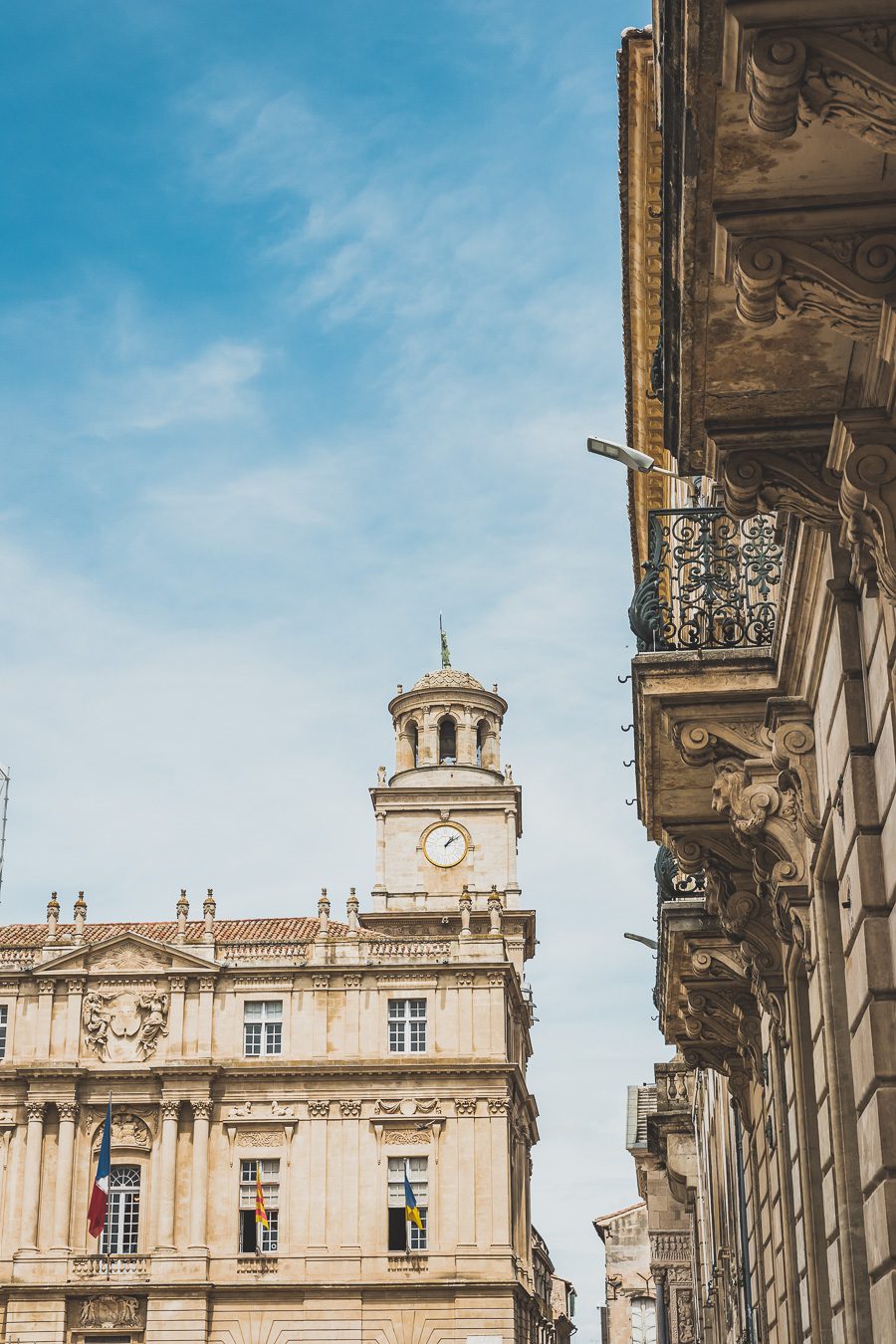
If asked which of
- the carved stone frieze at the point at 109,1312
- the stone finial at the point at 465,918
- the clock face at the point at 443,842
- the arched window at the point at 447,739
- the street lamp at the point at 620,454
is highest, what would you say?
the arched window at the point at 447,739

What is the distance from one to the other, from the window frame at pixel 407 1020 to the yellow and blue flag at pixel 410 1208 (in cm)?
399

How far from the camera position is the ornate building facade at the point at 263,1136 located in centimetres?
5281

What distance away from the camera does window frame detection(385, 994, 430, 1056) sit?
184ft

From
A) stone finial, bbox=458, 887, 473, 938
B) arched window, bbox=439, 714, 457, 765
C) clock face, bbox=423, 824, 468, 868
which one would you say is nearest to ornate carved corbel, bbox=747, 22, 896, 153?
stone finial, bbox=458, 887, 473, 938

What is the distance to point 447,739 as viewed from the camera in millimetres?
74438

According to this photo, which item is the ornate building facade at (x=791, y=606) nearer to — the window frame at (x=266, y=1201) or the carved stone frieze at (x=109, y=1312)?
the window frame at (x=266, y=1201)

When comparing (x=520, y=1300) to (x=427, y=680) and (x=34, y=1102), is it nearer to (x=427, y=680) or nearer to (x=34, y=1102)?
(x=34, y=1102)

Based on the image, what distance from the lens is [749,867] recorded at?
43.8 feet

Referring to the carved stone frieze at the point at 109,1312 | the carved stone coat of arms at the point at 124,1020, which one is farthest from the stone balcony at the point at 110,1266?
the carved stone coat of arms at the point at 124,1020

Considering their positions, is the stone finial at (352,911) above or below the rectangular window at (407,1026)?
above

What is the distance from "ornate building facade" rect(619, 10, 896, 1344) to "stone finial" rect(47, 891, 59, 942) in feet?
151

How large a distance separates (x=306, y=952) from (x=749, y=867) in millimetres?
45397

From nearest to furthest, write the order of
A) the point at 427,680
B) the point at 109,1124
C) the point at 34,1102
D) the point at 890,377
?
the point at 890,377, the point at 109,1124, the point at 34,1102, the point at 427,680

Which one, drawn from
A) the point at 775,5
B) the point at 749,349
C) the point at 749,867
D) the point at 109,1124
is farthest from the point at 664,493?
the point at 109,1124
